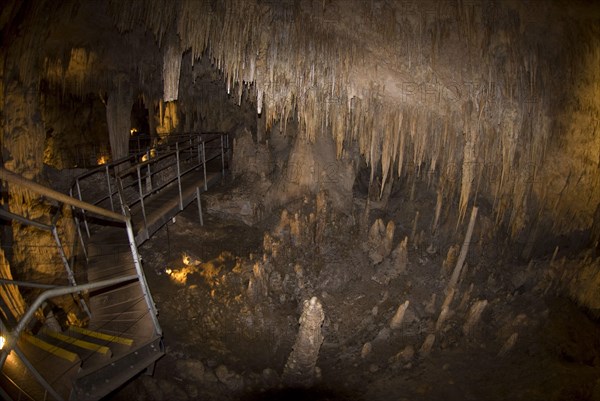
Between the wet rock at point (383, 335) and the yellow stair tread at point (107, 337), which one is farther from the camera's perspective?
the wet rock at point (383, 335)

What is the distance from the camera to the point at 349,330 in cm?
526

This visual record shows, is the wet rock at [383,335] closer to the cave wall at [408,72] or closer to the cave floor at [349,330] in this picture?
the cave floor at [349,330]

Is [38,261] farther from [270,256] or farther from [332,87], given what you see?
[332,87]

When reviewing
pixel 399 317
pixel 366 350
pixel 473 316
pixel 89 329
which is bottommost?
pixel 366 350

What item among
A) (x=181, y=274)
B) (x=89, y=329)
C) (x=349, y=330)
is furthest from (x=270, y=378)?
(x=181, y=274)

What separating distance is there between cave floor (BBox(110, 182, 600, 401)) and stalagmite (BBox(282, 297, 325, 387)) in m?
0.15

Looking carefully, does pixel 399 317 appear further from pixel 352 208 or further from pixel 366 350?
pixel 352 208

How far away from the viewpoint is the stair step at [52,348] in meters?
2.69

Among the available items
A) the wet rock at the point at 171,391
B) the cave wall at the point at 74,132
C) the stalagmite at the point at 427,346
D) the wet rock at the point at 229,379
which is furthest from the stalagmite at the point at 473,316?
the cave wall at the point at 74,132

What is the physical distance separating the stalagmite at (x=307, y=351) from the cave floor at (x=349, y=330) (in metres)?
0.15

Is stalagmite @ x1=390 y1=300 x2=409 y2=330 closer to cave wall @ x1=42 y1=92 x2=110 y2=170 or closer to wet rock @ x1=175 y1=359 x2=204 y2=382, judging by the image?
wet rock @ x1=175 y1=359 x2=204 y2=382

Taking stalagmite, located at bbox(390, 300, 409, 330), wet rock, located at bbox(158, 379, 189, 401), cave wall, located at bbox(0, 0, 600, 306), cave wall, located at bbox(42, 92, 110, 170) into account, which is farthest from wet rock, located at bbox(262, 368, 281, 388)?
cave wall, located at bbox(42, 92, 110, 170)

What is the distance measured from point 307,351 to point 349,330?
122 cm

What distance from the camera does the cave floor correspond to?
387 centimetres
